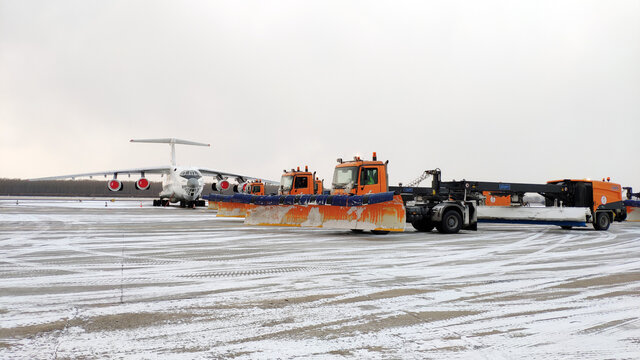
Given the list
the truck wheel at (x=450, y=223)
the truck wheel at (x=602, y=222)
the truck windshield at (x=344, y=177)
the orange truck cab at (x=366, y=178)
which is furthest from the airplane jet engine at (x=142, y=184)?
the truck wheel at (x=602, y=222)

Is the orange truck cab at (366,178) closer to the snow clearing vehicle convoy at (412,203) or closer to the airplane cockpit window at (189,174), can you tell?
the snow clearing vehicle convoy at (412,203)

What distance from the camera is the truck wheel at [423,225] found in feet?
49.7

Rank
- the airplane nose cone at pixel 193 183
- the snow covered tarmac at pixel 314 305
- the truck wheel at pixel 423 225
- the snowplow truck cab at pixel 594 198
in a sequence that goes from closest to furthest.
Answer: the snow covered tarmac at pixel 314 305, the truck wheel at pixel 423 225, the snowplow truck cab at pixel 594 198, the airplane nose cone at pixel 193 183

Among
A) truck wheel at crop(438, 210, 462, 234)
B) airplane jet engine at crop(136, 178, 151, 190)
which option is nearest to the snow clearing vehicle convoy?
truck wheel at crop(438, 210, 462, 234)

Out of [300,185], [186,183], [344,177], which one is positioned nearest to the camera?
[344,177]

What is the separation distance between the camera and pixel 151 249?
9297 millimetres

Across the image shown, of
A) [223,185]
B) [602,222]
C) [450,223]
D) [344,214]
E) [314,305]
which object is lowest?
[314,305]

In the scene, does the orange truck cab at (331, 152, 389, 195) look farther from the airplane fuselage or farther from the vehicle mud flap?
the airplane fuselage

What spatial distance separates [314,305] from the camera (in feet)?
15.5

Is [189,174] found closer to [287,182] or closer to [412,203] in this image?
[287,182]

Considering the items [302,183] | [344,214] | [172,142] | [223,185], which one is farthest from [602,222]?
[172,142]

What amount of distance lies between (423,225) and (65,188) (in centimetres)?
9307

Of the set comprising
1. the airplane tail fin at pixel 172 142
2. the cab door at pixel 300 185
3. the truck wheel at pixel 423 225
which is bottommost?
the truck wheel at pixel 423 225

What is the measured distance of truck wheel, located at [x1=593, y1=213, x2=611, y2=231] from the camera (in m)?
17.7
